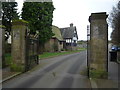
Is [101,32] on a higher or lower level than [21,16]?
lower

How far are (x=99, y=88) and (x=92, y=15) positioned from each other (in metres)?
4.49

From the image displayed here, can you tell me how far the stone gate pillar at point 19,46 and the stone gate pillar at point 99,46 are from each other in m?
4.77

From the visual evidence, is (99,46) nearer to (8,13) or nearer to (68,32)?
(8,13)

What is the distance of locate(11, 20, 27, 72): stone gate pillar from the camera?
10.5 metres

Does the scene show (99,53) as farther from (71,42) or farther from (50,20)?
(71,42)

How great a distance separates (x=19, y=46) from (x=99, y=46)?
5476 mm

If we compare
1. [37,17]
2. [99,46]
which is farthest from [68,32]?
[99,46]

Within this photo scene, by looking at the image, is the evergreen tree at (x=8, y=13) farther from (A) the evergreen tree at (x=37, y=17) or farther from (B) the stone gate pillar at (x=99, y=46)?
(B) the stone gate pillar at (x=99, y=46)

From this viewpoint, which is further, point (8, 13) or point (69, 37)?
point (69, 37)

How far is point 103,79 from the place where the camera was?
863cm

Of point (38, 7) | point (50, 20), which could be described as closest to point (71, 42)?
point (50, 20)

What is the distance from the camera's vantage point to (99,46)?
9.05 m

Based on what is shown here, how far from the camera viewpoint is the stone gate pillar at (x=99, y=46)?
8.98m

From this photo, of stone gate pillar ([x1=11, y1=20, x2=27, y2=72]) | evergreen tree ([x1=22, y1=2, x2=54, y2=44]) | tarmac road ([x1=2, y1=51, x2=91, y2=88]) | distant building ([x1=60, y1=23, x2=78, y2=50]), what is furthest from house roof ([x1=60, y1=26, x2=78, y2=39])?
stone gate pillar ([x1=11, y1=20, x2=27, y2=72])
